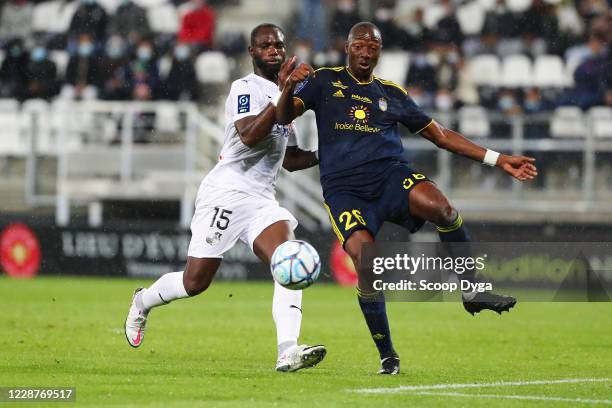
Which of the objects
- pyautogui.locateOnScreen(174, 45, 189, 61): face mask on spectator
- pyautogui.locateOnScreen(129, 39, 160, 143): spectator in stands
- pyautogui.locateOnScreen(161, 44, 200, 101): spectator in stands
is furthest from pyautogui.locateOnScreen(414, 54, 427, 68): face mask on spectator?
pyautogui.locateOnScreen(129, 39, 160, 143): spectator in stands

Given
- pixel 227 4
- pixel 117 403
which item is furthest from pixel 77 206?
pixel 117 403

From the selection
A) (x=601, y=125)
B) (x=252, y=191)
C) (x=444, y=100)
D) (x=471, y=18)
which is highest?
(x=471, y=18)

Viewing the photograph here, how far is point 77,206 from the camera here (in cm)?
1933

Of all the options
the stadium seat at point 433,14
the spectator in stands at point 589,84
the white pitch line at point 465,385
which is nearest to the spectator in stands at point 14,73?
the stadium seat at point 433,14

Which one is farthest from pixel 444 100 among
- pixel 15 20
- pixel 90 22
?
pixel 15 20

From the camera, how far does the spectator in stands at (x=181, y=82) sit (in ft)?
69.6

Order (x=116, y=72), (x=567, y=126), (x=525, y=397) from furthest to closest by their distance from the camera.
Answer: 1. (x=116, y=72)
2. (x=567, y=126)
3. (x=525, y=397)

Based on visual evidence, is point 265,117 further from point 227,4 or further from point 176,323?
point 227,4

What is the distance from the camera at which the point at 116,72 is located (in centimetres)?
2212

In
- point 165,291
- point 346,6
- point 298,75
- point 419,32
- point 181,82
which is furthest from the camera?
point 419,32

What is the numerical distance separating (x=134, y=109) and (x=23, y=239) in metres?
2.57

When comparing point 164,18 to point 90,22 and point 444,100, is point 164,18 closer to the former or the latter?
point 90,22

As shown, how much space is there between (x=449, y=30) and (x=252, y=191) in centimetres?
1300

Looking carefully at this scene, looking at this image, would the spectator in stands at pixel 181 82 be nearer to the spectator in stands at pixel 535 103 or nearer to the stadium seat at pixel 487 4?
the stadium seat at pixel 487 4
